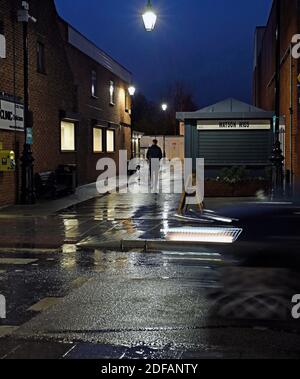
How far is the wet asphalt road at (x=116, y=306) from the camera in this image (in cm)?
541

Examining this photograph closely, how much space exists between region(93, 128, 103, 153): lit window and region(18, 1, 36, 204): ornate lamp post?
448 inches

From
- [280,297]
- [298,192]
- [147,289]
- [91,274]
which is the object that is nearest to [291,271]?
[280,297]

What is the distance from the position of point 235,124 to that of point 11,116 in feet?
27.2

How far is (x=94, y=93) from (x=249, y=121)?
Answer: 972 cm

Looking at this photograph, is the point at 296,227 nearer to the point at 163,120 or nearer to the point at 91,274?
the point at 91,274

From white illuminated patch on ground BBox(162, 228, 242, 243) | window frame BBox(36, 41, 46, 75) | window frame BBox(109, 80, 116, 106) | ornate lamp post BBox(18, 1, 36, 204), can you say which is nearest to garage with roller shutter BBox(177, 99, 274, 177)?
window frame BBox(36, 41, 46, 75)

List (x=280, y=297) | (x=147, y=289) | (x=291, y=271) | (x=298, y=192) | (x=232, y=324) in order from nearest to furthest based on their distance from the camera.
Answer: (x=232, y=324) < (x=280, y=297) < (x=147, y=289) < (x=291, y=271) < (x=298, y=192)

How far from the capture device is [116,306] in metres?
6.88

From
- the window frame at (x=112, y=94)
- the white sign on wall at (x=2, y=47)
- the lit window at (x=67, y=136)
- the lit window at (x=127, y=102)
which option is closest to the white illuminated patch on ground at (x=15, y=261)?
the white sign on wall at (x=2, y=47)

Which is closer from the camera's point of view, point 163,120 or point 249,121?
point 249,121

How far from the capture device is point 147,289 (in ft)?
25.3

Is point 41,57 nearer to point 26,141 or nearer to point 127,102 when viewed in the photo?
point 26,141

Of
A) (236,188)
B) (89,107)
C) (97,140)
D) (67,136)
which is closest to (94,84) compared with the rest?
(89,107)
